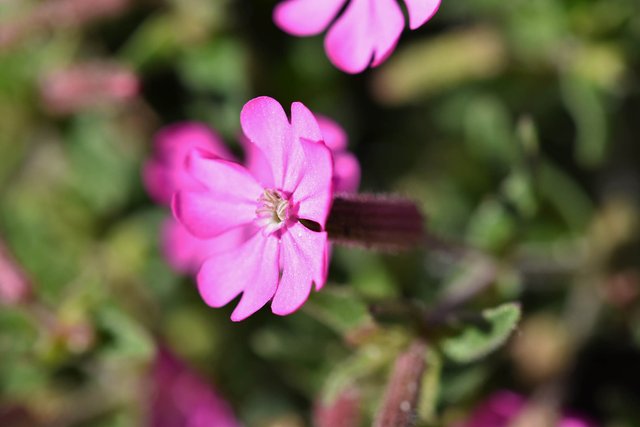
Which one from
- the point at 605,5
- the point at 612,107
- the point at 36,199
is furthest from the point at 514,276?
the point at 36,199

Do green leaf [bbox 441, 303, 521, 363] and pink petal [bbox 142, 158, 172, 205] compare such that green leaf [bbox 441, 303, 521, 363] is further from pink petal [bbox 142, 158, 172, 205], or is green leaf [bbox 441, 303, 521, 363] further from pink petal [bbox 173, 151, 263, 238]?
pink petal [bbox 142, 158, 172, 205]

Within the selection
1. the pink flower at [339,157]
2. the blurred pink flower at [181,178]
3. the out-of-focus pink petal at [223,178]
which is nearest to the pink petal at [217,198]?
the out-of-focus pink petal at [223,178]

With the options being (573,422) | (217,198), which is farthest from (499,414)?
(217,198)

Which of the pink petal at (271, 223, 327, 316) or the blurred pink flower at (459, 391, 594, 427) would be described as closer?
the pink petal at (271, 223, 327, 316)

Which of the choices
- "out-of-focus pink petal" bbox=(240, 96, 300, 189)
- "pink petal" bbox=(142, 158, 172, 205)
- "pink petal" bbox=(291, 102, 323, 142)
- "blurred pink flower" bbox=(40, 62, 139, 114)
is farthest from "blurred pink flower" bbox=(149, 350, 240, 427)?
"pink petal" bbox=(291, 102, 323, 142)

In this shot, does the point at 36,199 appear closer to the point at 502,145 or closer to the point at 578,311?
the point at 502,145
